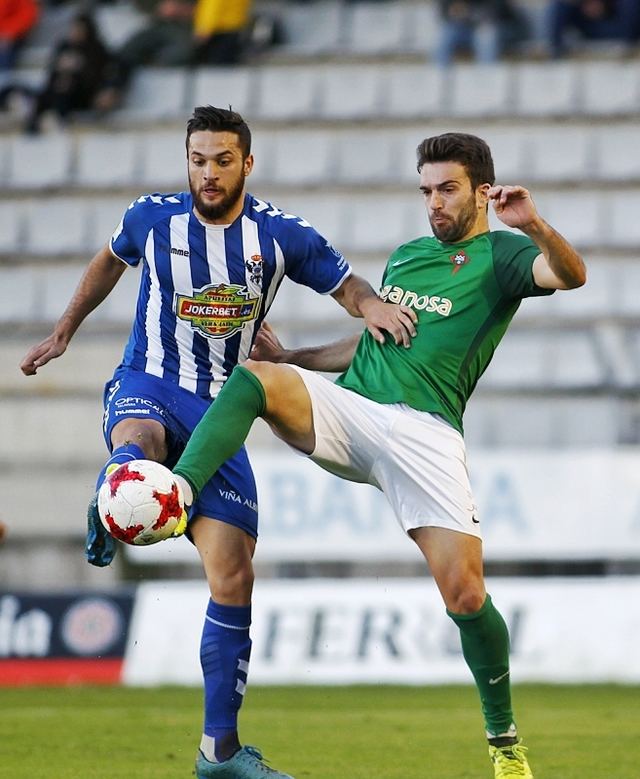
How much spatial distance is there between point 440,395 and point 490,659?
101 cm

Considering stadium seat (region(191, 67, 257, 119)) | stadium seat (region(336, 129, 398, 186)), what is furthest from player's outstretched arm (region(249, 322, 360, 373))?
stadium seat (region(191, 67, 257, 119))

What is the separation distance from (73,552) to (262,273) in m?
7.32

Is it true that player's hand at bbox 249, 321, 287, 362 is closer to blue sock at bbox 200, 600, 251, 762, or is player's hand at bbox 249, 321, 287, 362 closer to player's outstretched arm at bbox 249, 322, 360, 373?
player's outstretched arm at bbox 249, 322, 360, 373

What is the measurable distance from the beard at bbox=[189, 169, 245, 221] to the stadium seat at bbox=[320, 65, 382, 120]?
32.5 ft

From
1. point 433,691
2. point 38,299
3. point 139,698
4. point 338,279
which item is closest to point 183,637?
point 139,698

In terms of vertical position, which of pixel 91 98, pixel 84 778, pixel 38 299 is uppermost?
pixel 91 98

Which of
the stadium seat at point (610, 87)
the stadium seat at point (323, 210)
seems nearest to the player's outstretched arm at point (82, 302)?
the stadium seat at point (323, 210)

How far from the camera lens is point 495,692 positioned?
5.89 m

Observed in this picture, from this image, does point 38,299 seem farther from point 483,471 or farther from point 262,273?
point 262,273

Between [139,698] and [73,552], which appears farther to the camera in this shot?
[73,552]

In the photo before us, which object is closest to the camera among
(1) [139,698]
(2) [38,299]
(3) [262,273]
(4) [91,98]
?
(3) [262,273]

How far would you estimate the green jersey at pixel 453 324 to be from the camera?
19.7 feet

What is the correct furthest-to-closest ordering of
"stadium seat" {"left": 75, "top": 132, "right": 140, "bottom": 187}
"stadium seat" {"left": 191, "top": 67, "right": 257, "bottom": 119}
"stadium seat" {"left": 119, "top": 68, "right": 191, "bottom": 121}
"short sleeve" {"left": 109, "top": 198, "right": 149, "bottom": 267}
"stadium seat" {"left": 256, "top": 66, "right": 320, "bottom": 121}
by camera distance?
"stadium seat" {"left": 119, "top": 68, "right": 191, "bottom": 121}, "stadium seat" {"left": 191, "top": 67, "right": 257, "bottom": 119}, "stadium seat" {"left": 256, "top": 66, "right": 320, "bottom": 121}, "stadium seat" {"left": 75, "top": 132, "right": 140, "bottom": 187}, "short sleeve" {"left": 109, "top": 198, "right": 149, "bottom": 267}

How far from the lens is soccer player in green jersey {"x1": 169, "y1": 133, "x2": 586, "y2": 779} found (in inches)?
223
